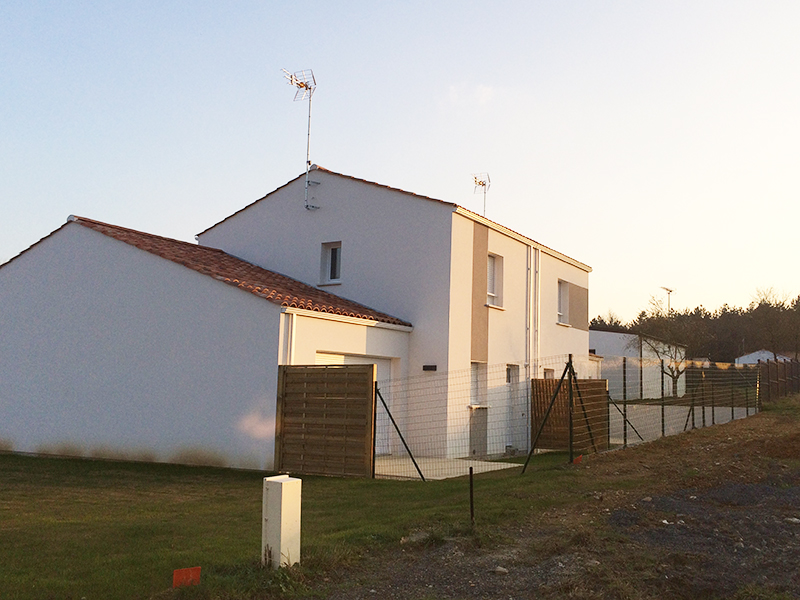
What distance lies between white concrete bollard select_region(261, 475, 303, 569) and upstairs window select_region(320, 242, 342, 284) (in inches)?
491

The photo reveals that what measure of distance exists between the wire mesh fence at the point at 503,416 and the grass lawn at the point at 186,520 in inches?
98.3

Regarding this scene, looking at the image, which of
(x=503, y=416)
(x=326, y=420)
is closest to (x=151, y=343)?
(x=326, y=420)

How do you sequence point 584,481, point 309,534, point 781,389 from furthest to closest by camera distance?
point 781,389, point 584,481, point 309,534

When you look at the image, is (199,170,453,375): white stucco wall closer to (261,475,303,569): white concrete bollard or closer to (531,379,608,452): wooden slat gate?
(531,379,608,452): wooden slat gate

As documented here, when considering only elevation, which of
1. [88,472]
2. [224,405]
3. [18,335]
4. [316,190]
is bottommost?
[88,472]

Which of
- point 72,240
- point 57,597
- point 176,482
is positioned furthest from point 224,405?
point 57,597

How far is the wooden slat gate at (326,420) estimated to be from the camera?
1254 cm

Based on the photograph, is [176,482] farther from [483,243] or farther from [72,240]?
[483,243]

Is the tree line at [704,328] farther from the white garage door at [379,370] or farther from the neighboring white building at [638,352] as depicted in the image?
the white garage door at [379,370]

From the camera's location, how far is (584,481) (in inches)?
420

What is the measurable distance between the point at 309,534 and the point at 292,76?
1358cm

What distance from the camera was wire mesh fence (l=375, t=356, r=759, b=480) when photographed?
15398 millimetres

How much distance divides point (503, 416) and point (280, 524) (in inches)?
534

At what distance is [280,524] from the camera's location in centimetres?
573
